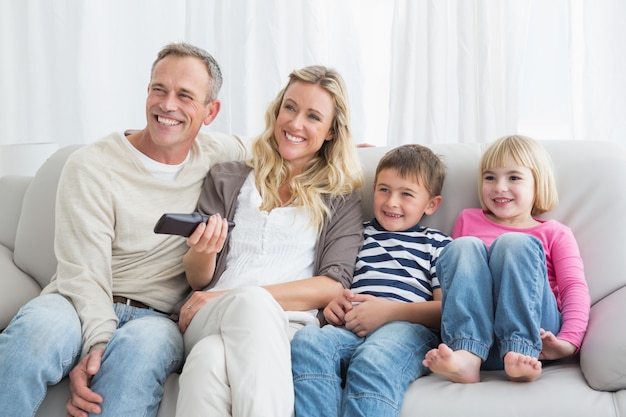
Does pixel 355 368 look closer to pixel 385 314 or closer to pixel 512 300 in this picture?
pixel 385 314

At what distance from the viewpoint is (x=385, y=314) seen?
177 cm

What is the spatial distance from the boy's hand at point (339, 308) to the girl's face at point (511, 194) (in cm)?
46

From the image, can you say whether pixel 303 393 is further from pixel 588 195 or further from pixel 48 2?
pixel 48 2

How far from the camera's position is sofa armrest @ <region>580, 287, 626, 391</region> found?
1470mm

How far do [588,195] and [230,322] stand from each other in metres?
1.03

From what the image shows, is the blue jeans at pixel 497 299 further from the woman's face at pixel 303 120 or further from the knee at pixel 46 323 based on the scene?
the knee at pixel 46 323

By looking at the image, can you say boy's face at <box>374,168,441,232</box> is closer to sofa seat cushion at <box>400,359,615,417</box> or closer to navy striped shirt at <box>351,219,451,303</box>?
navy striped shirt at <box>351,219,451,303</box>

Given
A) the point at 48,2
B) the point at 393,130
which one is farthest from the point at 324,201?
the point at 48,2

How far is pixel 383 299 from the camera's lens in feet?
5.97

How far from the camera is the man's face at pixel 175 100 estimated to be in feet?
6.27

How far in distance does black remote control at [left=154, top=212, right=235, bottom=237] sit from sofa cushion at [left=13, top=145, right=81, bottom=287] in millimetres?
627

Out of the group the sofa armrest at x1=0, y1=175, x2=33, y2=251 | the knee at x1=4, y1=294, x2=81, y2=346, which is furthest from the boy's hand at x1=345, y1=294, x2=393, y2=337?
the sofa armrest at x1=0, y1=175, x2=33, y2=251

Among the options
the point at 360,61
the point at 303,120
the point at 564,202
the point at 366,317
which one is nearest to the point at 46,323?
the point at 366,317

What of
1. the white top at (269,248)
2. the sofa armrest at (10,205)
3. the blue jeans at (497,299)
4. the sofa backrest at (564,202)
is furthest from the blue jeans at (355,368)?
the sofa armrest at (10,205)
